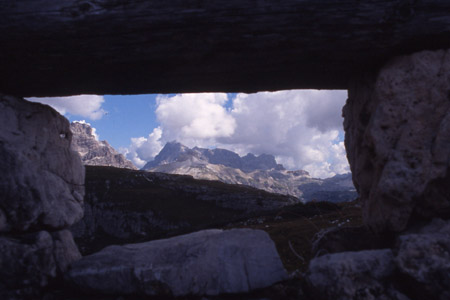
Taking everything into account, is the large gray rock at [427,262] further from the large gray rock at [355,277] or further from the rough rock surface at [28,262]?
the rough rock surface at [28,262]

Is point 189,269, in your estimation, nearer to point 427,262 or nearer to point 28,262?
point 28,262

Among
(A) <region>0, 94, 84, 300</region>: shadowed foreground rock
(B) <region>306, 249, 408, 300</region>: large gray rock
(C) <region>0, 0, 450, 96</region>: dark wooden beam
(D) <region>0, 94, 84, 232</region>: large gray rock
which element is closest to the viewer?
(B) <region>306, 249, 408, 300</region>: large gray rock

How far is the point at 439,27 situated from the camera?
343 centimetres

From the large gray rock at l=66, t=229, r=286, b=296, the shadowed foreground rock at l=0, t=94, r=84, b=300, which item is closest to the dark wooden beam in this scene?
the shadowed foreground rock at l=0, t=94, r=84, b=300

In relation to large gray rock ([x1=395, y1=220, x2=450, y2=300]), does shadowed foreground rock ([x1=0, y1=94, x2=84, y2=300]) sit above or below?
above

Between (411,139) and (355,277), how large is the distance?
180cm

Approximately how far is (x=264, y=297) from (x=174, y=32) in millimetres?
3751

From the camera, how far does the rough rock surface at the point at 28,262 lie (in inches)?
153

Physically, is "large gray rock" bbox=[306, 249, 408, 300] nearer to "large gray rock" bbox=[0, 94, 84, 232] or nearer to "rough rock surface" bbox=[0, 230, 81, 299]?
"rough rock surface" bbox=[0, 230, 81, 299]

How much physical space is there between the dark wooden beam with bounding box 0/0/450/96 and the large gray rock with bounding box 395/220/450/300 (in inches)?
91.1

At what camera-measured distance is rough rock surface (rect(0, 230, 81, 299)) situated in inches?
153

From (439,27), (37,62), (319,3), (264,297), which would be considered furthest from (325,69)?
(37,62)

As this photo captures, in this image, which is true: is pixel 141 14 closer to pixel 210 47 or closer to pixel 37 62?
pixel 210 47

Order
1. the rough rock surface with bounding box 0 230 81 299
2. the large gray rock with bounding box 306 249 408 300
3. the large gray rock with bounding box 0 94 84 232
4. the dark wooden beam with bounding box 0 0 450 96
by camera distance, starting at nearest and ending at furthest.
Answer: the large gray rock with bounding box 306 249 408 300 < the dark wooden beam with bounding box 0 0 450 96 < the rough rock surface with bounding box 0 230 81 299 < the large gray rock with bounding box 0 94 84 232
